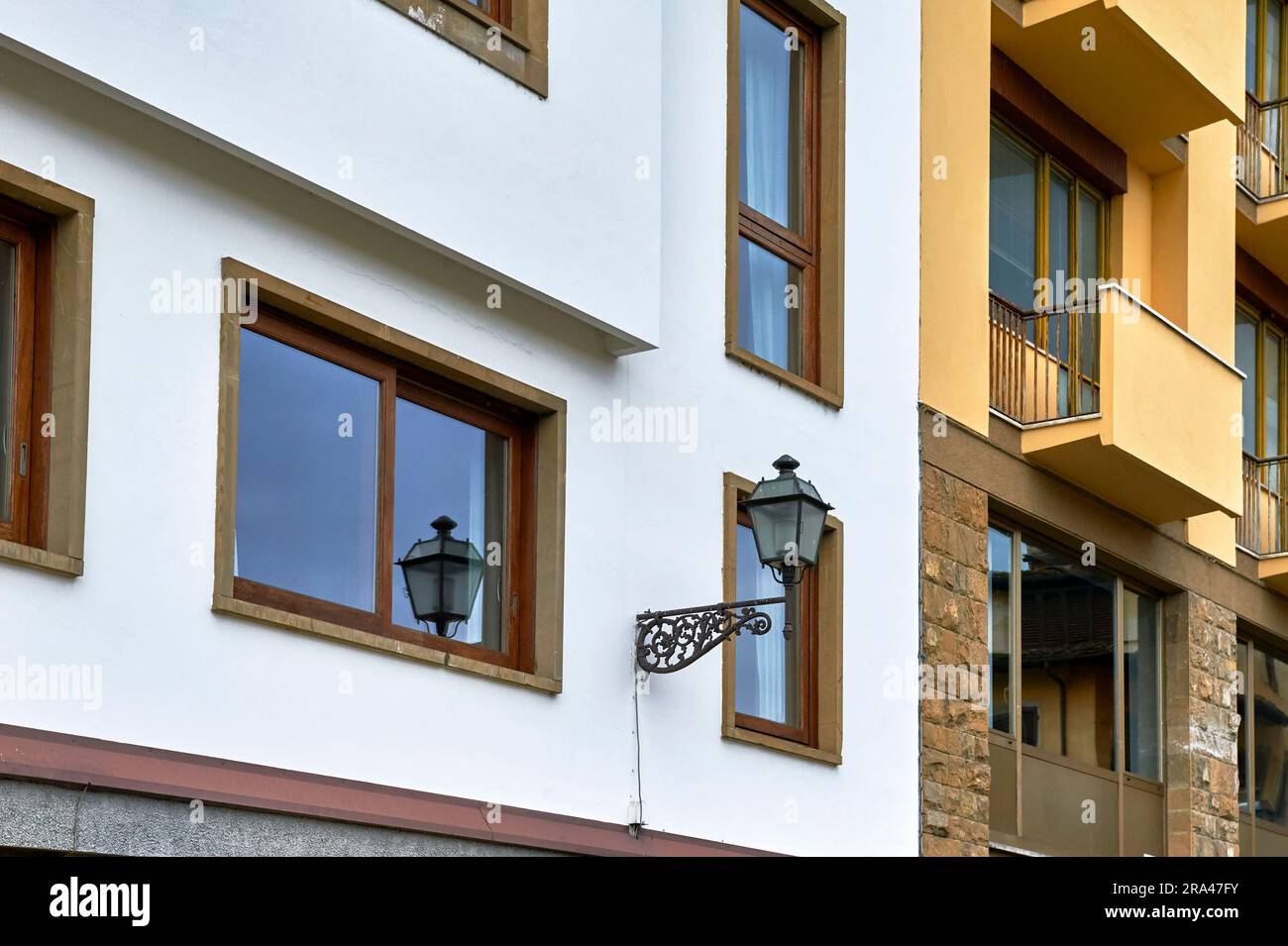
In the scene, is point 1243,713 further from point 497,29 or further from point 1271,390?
point 497,29

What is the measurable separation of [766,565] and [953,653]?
12.1 ft

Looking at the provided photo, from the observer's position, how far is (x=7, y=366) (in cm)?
869

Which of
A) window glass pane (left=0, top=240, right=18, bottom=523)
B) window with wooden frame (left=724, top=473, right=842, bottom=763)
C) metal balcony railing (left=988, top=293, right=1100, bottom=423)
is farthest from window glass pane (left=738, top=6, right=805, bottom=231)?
window glass pane (left=0, top=240, right=18, bottom=523)

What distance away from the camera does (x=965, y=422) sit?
49.8 feet

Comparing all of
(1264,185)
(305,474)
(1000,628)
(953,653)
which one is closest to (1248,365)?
(1264,185)

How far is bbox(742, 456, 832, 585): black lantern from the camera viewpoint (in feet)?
36.3

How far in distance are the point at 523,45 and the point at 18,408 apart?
3553 millimetres

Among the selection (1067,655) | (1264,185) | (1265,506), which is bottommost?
(1067,655)

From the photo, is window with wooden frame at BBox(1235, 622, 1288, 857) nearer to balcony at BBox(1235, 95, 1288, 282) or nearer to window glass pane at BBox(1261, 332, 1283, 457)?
window glass pane at BBox(1261, 332, 1283, 457)

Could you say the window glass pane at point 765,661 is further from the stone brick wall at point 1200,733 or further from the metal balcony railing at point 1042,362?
the stone brick wall at point 1200,733

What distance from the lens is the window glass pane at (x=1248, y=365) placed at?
20.2 metres

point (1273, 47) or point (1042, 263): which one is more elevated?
point (1273, 47)

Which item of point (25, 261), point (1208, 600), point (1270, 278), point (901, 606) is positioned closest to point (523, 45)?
point (25, 261)

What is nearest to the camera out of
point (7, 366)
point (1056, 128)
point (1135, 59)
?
point (7, 366)
